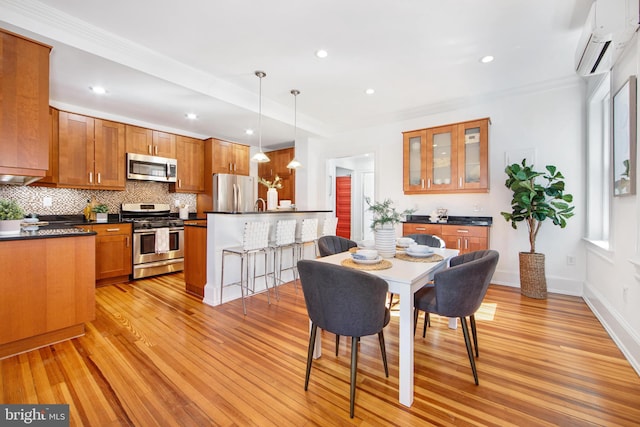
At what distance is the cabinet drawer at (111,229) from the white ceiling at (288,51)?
176 cm

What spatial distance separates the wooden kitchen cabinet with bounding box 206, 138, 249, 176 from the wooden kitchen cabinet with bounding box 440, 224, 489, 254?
4.24m

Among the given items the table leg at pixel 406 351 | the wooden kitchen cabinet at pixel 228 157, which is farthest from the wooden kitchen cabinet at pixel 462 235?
the wooden kitchen cabinet at pixel 228 157

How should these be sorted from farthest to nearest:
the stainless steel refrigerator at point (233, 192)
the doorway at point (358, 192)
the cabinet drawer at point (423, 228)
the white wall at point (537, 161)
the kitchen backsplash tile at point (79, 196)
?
1. the doorway at point (358, 192)
2. the stainless steel refrigerator at point (233, 192)
3. the cabinet drawer at point (423, 228)
4. the kitchen backsplash tile at point (79, 196)
5. the white wall at point (537, 161)

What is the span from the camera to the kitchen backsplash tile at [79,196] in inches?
153

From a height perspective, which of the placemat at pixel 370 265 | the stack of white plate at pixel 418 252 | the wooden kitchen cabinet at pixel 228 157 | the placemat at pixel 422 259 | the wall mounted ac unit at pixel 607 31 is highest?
the wall mounted ac unit at pixel 607 31

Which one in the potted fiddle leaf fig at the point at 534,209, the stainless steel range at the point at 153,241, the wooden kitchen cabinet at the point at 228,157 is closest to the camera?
the potted fiddle leaf fig at the point at 534,209

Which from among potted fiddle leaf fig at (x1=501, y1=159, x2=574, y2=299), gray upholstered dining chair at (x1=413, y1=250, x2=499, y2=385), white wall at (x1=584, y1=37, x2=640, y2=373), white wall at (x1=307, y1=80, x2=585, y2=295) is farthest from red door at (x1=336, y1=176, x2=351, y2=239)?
gray upholstered dining chair at (x1=413, y1=250, x2=499, y2=385)

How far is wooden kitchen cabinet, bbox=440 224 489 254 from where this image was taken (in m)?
3.90

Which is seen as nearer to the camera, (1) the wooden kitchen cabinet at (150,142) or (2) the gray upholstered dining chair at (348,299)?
(2) the gray upholstered dining chair at (348,299)

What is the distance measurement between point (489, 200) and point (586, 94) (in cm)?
169

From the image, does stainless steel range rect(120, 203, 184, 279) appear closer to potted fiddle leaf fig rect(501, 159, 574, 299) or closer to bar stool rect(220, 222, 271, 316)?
bar stool rect(220, 222, 271, 316)

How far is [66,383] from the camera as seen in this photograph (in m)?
1.81

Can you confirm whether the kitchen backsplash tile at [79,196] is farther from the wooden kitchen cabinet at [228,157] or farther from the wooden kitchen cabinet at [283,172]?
the wooden kitchen cabinet at [283,172]

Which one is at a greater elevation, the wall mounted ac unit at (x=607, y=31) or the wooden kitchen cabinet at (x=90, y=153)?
the wall mounted ac unit at (x=607, y=31)
